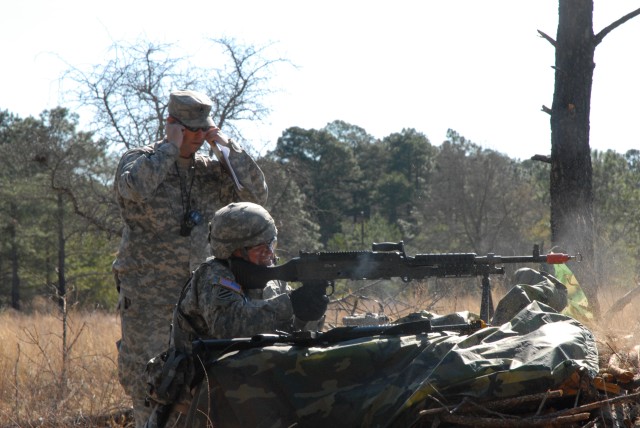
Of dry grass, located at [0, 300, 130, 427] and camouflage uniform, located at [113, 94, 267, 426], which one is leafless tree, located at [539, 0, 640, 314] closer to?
camouflage uniform, located at [113, 94, 267, 426]

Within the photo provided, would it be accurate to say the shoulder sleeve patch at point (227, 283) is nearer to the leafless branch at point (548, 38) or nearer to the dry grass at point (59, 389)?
the dry grass at point (59, 389)

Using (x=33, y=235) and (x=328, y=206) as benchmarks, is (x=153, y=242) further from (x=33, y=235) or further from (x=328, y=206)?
(x=328, y=206)

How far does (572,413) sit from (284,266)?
4.57 ft

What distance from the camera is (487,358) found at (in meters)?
2.66

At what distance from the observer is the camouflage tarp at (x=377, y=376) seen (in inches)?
103

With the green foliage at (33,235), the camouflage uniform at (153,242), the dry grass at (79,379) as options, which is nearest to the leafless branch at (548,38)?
the dry grass at (79,379)

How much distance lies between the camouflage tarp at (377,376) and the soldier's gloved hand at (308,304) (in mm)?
559

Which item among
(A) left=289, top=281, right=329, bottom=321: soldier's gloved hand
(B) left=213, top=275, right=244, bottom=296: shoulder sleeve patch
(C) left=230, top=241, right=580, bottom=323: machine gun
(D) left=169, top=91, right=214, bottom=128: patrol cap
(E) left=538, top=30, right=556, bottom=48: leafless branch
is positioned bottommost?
(A) left=289, top=281, right=329, bottom=321: soldier's gloved hand

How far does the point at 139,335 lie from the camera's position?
4410 millimetres

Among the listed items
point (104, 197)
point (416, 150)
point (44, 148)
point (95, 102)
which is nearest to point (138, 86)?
point (95, 102)

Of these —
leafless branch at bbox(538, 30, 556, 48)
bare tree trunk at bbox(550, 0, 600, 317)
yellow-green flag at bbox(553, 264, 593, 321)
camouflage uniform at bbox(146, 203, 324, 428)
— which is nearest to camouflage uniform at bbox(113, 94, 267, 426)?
camouflage uniform at bbox(146, 203, 324, 428)

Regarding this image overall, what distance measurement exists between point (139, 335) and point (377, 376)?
2095 mm

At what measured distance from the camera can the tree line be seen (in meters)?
13.9

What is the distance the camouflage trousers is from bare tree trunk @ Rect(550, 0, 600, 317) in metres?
4.30
